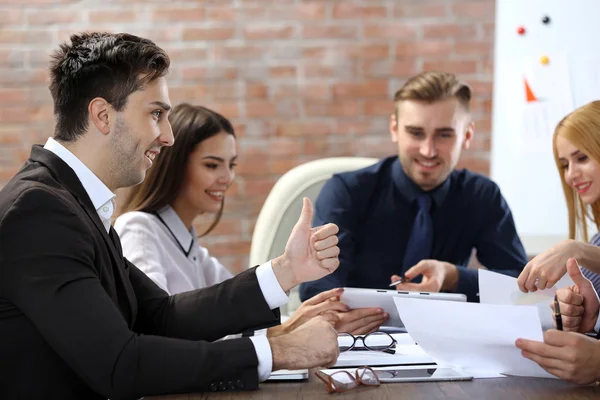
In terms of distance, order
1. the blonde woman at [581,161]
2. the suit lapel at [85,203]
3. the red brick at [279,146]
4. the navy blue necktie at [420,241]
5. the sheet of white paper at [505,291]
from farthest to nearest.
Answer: the red brick at [279,146], the navy blue necktie at [420,241], the blonde woman at [581,161], the sheet of white paper at [505,291], the suit lapel at [85,203]

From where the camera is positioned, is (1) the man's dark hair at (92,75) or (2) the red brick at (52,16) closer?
(1) the man's dark hair at (92,75)

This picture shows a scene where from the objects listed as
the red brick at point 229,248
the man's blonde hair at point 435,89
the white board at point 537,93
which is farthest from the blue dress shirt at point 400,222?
the red brick at point 229,248

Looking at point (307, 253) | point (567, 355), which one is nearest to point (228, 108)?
point (307, 253)

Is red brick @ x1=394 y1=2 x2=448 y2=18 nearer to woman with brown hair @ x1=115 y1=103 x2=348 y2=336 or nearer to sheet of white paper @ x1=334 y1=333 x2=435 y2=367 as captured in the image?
woman with brown hair @ x1=115 y1=103 x2=348 y2=336

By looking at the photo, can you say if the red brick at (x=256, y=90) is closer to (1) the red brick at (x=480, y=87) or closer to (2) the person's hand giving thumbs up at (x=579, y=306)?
(1) the red brick at (x=480, y=87)

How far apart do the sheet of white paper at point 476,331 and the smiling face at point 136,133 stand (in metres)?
0.62

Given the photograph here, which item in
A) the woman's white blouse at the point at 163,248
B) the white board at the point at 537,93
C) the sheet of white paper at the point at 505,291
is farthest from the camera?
the white board at the point at 537,93

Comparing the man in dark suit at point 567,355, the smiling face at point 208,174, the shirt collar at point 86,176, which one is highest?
the shirt collar at point 86,176

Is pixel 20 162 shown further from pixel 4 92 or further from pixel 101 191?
pixel 101 191

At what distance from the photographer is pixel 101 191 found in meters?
1.57

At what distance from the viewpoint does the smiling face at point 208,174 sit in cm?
247

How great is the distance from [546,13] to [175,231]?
6.49 ft

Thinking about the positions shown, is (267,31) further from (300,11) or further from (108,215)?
(108,215)

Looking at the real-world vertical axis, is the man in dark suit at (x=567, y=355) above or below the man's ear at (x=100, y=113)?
below
